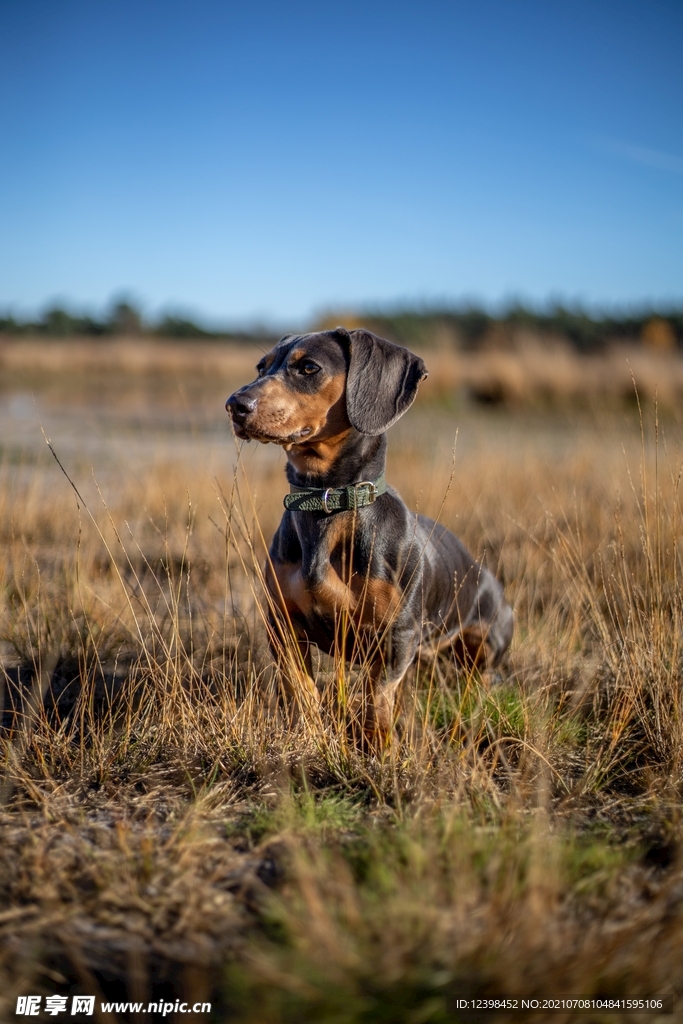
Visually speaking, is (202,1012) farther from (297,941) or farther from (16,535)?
(16,535)

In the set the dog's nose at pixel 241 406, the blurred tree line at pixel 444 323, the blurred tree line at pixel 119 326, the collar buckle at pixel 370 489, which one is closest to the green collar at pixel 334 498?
the collar buckle at pixel 370 489

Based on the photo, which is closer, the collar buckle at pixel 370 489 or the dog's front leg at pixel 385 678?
the dog's front leg at pixel 385 678

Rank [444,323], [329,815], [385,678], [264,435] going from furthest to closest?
1. [444,323]
2. [385,678]
3. [264,435]
4. [329,815]

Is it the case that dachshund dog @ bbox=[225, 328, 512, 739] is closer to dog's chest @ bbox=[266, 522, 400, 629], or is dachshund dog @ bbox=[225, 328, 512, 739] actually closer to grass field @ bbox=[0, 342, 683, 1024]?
dog's chest @ bbox=[266, 522, 400, 629]

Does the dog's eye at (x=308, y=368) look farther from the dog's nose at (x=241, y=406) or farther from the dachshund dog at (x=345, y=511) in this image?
the dog's nose at (x=241, y=406)

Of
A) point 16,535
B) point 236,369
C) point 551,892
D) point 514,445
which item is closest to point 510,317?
point 236,369

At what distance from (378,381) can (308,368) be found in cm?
27

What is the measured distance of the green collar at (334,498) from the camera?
284 centimetres

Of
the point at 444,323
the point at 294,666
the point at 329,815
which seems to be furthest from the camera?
the point at 444,323

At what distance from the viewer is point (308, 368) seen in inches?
115

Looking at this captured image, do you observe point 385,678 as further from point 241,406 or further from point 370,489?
point 241,406

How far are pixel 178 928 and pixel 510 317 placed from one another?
3745cm

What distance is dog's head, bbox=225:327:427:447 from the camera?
8.91ft

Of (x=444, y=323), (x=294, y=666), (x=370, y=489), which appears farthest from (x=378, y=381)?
(x=444, y=323)
